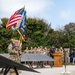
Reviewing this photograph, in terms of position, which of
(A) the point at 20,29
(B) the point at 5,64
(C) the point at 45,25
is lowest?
(B) the point at 5,64

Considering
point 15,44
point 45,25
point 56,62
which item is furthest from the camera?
point 45,25

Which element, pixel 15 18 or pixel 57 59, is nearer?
pixel 15 18

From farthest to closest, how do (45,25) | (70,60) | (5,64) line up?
(45,25), (70,60), (5,64)

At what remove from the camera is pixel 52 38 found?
143ft

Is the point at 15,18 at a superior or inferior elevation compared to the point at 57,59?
superior

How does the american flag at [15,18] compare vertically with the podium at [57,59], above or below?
above

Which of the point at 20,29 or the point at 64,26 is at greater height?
the point at 64,26

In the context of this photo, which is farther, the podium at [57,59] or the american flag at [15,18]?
the podium at [57,59]

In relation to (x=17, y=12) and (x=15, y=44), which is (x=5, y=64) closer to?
(x=15, y=44)

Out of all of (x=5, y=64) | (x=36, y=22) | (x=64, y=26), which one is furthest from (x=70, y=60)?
(x=5, y=64)

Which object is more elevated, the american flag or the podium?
the american flag

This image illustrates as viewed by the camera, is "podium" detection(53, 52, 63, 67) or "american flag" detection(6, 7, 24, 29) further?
"podium" detection(53, 52, 63, 67)

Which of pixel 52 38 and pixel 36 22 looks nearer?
pixel 52 38

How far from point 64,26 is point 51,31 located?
2.67 metres
